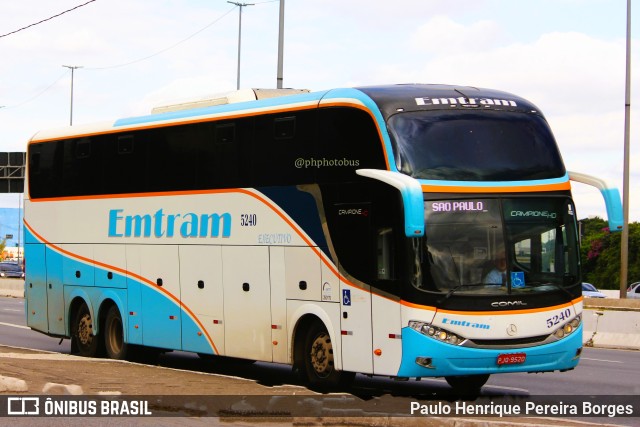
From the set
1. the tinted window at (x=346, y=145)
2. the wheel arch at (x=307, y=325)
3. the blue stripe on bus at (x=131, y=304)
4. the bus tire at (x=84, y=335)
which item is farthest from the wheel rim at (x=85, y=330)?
the tinted window at (x=346, y=145)

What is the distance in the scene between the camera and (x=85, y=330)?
22.0m

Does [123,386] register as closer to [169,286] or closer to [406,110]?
[169,286]

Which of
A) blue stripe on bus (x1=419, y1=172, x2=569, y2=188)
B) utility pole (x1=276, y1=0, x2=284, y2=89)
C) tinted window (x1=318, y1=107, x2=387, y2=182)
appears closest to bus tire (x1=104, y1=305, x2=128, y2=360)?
tinted window (x1=318, y1=107, x2=387, y2=182)

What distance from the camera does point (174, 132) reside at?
19.3 metres

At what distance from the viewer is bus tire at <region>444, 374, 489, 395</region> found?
1595cm

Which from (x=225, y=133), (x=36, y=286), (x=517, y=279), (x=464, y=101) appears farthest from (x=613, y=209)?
(x=36, y=286)

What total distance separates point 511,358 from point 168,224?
282 inches

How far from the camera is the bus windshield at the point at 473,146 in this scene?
47.6 ft

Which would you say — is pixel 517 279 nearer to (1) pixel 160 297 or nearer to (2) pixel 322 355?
(2) pixel 322 355

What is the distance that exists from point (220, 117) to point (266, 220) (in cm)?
212

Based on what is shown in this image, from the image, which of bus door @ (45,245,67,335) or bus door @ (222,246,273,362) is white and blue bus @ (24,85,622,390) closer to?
bus door @ (222,246,273,362)

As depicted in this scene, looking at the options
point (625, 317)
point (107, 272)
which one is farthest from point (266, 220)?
point (625, 317)

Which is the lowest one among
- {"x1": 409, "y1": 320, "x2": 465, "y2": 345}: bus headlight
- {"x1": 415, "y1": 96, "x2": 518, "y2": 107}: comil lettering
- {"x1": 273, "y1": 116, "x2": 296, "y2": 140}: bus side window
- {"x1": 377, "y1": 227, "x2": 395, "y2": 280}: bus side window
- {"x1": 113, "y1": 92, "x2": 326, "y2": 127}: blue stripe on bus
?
{"x1": 409, "y1": 320, "x2": 465, "y2": 345}: bus headlight

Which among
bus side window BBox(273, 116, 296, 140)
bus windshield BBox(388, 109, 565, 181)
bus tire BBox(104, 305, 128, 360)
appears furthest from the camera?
bus tire BBox(104, 305, 128, 360)
